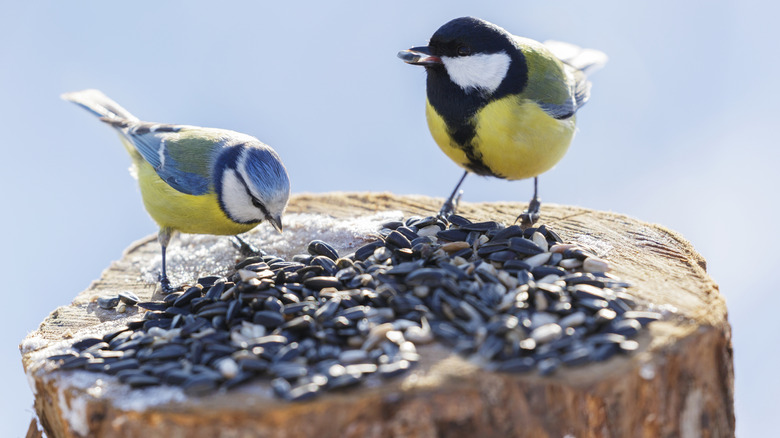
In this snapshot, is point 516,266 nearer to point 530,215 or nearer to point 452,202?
point 530,215

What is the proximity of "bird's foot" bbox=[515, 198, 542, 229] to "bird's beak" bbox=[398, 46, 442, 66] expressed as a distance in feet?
2.68

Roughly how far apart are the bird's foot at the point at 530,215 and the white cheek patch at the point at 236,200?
1130 mm

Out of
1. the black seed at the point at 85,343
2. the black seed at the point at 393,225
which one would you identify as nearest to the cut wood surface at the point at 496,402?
the black seed at the point at 85,343

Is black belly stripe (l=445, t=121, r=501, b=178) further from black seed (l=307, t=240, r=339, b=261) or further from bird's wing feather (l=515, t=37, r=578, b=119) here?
black seed (l=307, t=240, r=339, b=261)

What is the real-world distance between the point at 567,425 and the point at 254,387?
0.77 meters

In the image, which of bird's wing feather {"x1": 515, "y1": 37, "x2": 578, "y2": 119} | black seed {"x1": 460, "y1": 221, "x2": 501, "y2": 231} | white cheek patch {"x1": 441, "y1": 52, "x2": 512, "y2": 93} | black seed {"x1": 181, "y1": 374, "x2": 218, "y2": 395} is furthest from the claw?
bird's wing feather {"x1": 515, "y1": 37, "x2": 578, "y2": 119}

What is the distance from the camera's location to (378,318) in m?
1.91

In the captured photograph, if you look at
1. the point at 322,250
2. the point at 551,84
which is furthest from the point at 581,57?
the point at 322,250

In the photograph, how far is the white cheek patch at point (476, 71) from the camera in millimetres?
2488

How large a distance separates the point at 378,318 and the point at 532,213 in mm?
1269

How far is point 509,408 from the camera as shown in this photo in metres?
1.58

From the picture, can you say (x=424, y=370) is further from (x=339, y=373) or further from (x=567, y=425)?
(x=567, y=425)

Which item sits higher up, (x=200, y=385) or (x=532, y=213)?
(x=532, y=213)

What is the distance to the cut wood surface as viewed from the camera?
5.00ft
